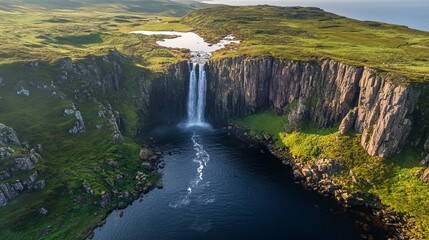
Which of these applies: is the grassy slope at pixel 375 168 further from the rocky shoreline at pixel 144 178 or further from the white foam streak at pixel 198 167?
the rocky shoreline at pixel 144 178

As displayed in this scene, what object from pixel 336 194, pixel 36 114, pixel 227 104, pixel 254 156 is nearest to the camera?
pixel 336 194

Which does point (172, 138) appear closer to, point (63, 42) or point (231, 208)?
point (231, 208)

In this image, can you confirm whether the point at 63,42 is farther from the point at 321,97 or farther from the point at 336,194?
the point at 336,194

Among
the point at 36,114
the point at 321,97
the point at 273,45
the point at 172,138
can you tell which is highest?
the point at 273,45

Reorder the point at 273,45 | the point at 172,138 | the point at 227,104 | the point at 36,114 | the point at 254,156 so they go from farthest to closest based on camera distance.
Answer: the point at 273,45 < the point at 227,104 < the point at 172,138 < the point at 254,156 < the point at 36,114

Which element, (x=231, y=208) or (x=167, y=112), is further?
(x=167, y=112)

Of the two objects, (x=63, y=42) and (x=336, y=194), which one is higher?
(x=63, y=42)

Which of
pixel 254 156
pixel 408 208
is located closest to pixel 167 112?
pixel 254 156

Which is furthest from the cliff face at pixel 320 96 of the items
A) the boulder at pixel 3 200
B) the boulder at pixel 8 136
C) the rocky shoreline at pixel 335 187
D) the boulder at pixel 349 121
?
the boulder at pixel 3 200
